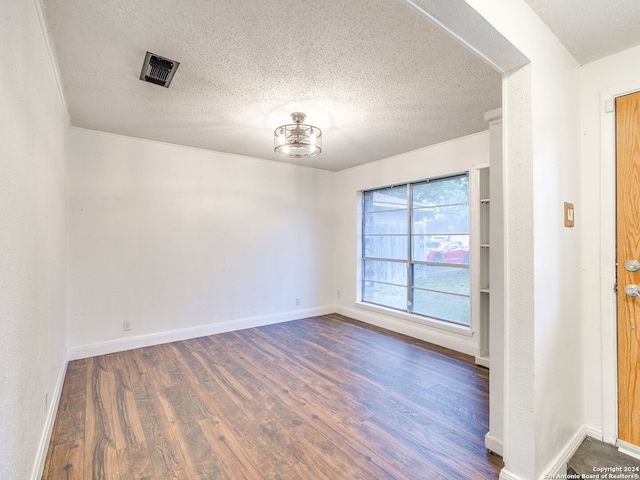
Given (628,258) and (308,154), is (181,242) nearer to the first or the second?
(308,154)

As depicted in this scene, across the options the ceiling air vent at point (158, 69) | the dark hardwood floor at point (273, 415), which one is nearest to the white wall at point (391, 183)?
the dark hardwood floor at point (273, 415)

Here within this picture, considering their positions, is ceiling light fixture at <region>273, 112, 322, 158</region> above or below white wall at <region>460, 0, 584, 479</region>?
above

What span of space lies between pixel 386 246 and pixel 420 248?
66 centimetres

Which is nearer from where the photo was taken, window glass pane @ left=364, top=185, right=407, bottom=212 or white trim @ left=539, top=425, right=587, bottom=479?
white trim @ left=539, top=425, right=587, bottom=479

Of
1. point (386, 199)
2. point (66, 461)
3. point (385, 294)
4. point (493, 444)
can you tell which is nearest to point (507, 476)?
point (493, 444)

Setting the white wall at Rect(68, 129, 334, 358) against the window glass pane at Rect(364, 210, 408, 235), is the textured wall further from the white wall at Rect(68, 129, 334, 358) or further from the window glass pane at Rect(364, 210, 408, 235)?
the white wall at Rect(68, 129, 334, 358)

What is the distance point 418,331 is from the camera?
3.95m

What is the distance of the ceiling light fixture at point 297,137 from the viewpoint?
278cm

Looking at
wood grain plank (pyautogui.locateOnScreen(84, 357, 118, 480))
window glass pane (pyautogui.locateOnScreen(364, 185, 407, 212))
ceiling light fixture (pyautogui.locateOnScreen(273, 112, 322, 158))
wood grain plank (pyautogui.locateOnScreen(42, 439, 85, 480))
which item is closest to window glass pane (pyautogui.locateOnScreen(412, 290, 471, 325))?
window glass pane (pyautogui.locateOnScreen(364, 185, 407, 212))

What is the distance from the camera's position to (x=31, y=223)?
→ 1.54 meters

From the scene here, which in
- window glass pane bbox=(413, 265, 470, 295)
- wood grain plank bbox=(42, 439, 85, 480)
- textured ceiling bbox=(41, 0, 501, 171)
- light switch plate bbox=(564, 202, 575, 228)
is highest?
textured ceiling bbox=(41, 0, 501, 171)

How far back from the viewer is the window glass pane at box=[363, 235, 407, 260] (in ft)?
14.5

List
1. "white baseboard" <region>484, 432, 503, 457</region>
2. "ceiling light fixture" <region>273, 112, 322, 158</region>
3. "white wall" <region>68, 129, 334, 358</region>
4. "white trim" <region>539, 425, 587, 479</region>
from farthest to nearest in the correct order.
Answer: "white wall" <region>68, 129, 334, 358</region> < "ceiling light fixture" <region>273, 112, 322, 158</region> < "white baseboard" <region>484, 432, 503, 457</region> < "white trim" <region>539, 425, 587, 479</region>

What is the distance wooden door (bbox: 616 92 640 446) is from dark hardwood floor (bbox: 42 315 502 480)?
798 mm
